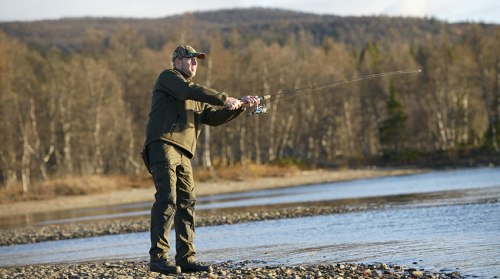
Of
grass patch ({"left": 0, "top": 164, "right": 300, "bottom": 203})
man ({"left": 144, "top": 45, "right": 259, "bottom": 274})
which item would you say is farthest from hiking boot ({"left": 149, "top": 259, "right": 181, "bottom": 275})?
grass patch ({"left": 0, "top": 164, "right": 300, "bottom": 203})

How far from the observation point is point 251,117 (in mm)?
63531

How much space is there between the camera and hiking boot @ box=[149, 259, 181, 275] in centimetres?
871

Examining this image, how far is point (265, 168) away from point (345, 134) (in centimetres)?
2645

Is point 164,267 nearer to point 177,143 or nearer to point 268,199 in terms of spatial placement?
point 177,143

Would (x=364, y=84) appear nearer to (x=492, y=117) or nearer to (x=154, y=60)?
(x=492, y=117)

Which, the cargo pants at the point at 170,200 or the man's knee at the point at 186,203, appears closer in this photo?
the cargo pants at the point at 170,200

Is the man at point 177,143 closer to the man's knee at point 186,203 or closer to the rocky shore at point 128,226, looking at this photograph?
the man's knee at point 186,203

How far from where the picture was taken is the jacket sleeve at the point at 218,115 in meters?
8.89

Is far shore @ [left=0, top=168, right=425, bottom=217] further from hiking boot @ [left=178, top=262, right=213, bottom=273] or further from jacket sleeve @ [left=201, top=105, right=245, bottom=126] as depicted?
Result: jacket sleeve @ [left=201, top=105, right=245, bottom=126]

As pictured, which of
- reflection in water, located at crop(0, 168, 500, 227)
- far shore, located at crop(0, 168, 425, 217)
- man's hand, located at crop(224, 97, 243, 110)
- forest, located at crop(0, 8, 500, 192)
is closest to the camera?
man's hand, located at crop(224, 97, 243, 110)

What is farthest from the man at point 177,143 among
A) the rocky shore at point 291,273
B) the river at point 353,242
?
the river at point 353,242

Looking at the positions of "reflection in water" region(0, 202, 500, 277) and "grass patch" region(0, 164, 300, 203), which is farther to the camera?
"grass patch" region(0, 164, 300, 203)

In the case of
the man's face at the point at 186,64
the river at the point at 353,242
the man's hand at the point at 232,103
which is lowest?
the river at the point at 353,242

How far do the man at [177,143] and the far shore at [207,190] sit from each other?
2735 cm
